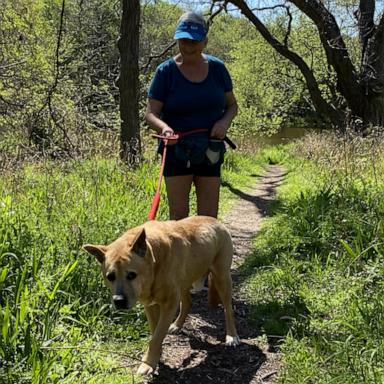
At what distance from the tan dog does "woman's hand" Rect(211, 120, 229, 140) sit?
0.75m

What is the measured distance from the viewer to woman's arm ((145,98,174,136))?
412cm

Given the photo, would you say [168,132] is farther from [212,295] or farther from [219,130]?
[212,295]

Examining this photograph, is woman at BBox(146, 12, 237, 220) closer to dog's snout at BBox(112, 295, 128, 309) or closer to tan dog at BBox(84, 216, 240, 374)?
tan dog at BBox(84, 216, 240, 374)

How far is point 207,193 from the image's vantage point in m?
4.51

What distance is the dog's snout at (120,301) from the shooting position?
2867 mm

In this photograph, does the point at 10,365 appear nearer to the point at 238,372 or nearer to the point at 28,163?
the point at 238,372

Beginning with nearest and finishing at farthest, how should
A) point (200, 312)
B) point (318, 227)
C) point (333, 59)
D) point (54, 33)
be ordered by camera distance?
1. point (200, 312)
2. point (318, 227)
3. point (333, 59)
4. point (54, 33)

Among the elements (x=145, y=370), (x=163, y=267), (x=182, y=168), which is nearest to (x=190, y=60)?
(x=182, y=168)

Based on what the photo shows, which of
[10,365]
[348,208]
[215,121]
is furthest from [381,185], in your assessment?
[10,365]

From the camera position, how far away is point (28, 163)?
253 inches

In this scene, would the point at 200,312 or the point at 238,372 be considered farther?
the point at 200,312

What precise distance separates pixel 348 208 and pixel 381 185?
100 cm

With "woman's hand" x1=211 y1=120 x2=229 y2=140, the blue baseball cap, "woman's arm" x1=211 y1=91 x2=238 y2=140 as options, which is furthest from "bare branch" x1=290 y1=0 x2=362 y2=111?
the blue baseball cap

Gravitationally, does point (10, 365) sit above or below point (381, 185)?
below
